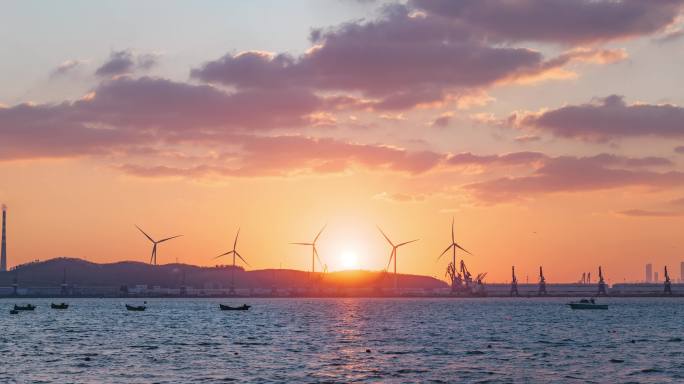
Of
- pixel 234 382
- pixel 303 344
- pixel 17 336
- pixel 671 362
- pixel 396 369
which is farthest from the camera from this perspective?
pixel 17 336

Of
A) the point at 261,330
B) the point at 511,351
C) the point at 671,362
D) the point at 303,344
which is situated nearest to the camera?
the point at 671,362

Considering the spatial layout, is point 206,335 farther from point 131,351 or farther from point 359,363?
point 359,363

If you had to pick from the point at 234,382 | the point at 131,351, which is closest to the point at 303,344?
the point at 131,351

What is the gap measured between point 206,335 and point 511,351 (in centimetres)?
5893

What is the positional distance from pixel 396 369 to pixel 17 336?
3265 inches

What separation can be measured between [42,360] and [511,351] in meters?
57.4

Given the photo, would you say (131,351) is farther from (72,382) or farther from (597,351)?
(597,351)

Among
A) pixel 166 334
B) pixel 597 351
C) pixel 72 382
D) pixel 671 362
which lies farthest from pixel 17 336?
pixel 671 362

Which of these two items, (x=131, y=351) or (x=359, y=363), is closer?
(x=359, y=363)

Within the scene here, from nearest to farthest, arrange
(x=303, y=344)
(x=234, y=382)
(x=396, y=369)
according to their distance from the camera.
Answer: (x=234, y=382)
(x=396, y=369)
(x=303, y=344)

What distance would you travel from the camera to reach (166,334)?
161250 mm

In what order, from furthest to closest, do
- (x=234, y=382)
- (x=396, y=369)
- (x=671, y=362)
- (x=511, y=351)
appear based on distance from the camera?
(x=511, y=351)
(x=671, y=362)
(x=396, y=369)
(x=234, y=382)

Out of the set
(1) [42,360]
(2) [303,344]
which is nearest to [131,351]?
(1) [42,360]

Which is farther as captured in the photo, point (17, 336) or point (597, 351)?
point (17, 336)
